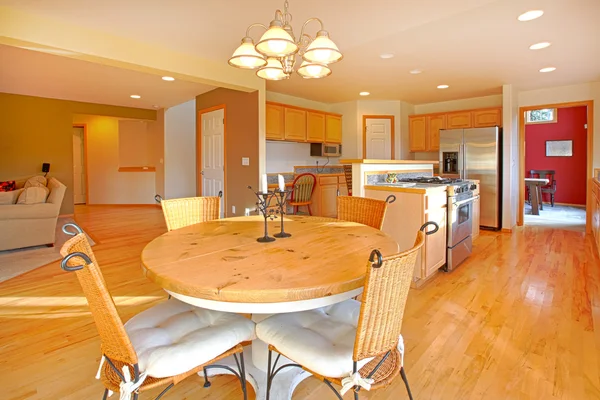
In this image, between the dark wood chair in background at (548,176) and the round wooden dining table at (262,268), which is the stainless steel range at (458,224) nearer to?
the round wooden dining table at (262,268)

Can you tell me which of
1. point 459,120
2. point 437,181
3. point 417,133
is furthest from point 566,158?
point 437,181

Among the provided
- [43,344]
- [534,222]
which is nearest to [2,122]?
[43,344]

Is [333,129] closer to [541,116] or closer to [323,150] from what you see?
[323,150]

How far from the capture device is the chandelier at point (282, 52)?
1845 mm

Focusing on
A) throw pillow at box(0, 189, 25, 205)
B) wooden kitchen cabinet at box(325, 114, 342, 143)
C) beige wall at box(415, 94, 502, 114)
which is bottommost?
throw pillow at box(0, 189, 25, 205)

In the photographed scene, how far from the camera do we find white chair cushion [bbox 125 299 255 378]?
3.50 feet

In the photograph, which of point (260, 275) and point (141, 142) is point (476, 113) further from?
point (141, 142)

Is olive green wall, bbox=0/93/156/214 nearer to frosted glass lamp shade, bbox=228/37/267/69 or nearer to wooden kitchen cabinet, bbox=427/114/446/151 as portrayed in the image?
frosted glass lamp shade, bbox=228/37/267/69

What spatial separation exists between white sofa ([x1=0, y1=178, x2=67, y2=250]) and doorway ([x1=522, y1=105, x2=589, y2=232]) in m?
8.61

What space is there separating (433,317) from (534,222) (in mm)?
4957

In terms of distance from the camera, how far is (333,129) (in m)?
6.49

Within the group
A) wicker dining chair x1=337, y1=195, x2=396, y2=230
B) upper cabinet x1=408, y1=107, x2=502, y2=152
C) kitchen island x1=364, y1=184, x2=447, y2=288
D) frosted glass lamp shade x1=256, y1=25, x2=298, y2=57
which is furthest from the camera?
upper cabinet x1=408, y1=107, x2=502, y2=152

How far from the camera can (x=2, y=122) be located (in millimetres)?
6012

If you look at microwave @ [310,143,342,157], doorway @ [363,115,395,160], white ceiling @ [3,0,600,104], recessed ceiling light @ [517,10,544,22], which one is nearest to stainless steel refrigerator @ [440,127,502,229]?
white ceiling @ [3,0,600,104]
